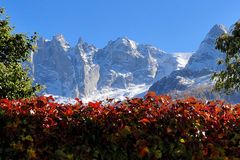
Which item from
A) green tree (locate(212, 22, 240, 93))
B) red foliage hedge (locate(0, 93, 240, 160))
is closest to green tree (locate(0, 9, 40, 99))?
green tree (locate(212, 22, 240, 93))

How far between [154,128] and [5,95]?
17.2 m

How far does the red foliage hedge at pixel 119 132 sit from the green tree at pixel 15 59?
16.2m

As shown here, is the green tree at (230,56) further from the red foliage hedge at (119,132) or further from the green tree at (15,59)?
the red foliage hedge at (119,132)

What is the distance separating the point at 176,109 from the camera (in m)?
8.87

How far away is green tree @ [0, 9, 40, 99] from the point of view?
2495cm

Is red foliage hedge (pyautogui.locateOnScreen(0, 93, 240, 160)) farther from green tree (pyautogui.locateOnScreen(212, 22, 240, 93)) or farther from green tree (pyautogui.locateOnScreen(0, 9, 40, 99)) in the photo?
green tree (pyautogui.locateOnScreen(212, 22, 240, 93))

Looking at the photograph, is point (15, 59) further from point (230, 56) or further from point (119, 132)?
point (119, 132)

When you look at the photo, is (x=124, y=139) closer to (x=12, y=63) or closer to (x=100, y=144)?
(x=100, y=144)

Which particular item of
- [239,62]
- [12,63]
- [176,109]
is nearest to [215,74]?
[239,62]

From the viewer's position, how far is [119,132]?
8125 millimetres

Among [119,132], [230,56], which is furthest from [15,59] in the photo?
[119,132]

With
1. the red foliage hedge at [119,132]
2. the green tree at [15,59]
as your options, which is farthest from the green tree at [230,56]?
the red foliage hedge at [119,132]

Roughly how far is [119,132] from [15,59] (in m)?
21.7

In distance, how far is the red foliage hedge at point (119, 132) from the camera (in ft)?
26.3
